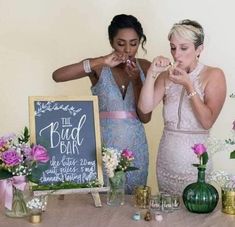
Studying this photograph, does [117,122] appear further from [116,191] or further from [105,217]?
[105,217]

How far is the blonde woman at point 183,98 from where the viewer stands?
6.32 ft

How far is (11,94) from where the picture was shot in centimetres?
276

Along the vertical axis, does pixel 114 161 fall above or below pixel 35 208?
above

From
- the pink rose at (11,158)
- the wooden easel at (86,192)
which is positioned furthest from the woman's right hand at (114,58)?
the pink rose at (11,158)

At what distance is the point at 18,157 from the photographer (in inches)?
61.1

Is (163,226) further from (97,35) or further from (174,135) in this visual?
(97,35)

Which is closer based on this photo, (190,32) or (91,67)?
(190,32)

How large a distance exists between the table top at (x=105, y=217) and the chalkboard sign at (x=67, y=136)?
11 cm

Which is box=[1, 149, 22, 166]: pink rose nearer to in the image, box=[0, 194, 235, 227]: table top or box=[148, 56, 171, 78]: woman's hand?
box=[0, 194, 235, 227]: table top

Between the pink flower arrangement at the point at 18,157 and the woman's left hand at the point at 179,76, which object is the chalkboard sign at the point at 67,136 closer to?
the pink flower arrangement at the point at 18,157

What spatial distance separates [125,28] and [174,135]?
1.71 feet

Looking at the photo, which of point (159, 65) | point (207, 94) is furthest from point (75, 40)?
point (207, 94)

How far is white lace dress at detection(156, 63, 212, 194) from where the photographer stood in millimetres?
1991

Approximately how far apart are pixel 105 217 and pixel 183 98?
0.65 meters
